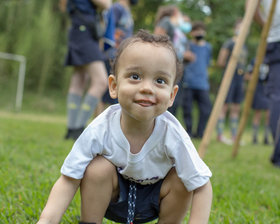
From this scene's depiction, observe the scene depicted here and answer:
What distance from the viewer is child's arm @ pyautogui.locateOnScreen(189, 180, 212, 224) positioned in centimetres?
117

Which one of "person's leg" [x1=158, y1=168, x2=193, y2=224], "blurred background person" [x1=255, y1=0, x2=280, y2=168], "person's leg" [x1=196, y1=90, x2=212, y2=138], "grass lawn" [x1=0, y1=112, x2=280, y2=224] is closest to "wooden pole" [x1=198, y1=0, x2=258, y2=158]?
"grass lawn" [x1=0, y1=112, x2=280, y2=224]

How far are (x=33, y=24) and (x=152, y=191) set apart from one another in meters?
13.5

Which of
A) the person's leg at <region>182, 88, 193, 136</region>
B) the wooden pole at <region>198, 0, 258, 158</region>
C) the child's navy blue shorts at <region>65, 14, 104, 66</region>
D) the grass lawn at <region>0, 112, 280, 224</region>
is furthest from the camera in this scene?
the person's leg at <region>182, 88, 193, 136</region>

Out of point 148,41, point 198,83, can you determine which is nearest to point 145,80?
point 148,41

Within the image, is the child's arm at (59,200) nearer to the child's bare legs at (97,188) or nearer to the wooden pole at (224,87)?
the child's bare legs at (97,188)

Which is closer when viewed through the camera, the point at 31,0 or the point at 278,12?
the point at 278,12

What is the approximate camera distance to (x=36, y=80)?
13.0 metres

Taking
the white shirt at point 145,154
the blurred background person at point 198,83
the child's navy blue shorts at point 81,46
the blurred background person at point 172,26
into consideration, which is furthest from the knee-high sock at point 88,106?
the blurred background person at point 198,83

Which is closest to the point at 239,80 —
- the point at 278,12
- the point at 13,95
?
the point at 278,12

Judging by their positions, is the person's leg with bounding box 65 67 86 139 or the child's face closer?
the child's face

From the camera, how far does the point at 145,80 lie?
1.15 meters

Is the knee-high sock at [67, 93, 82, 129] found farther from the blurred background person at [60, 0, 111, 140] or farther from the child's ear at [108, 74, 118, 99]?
the child's ear at [108, 74, 118, 99]

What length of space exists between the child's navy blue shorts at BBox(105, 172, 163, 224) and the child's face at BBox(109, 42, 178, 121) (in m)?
0.28

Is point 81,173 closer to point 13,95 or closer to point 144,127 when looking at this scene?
point 144,127
